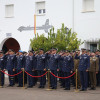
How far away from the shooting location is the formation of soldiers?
12.7m

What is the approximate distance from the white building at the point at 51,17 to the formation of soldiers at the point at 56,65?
19.4 feet

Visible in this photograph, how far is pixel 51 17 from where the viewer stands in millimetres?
21578

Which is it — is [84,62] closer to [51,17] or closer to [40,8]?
[51,17]

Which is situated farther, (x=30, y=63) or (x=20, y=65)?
(x=20, y=65)

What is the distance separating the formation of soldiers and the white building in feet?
19.4

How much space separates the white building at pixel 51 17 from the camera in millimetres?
19812

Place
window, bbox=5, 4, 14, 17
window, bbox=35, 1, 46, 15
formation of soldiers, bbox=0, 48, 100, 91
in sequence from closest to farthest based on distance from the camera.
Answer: formation of soldiers, bbox=0, 48, 100, 91, window, bbox=35, 1, 46, 15, window, bbox=5, 4, 14, 17

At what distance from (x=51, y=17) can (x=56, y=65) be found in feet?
29.4

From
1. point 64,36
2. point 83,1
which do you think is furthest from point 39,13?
point 64,36

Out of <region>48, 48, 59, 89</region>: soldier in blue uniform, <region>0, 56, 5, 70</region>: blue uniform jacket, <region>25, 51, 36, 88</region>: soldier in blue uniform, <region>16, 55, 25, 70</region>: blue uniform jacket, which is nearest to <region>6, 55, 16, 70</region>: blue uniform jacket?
<region>16, 55, 25, 70</region>: blue uniform jacket

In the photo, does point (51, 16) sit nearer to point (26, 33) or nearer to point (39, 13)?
point (39, 13)

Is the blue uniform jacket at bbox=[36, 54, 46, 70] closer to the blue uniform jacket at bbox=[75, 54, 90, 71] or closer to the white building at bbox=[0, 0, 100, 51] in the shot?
the blue uniform jacket at bbox=[75, 54, 90, 71]

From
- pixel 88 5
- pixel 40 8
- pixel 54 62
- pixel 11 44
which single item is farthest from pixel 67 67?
pixel 11 44

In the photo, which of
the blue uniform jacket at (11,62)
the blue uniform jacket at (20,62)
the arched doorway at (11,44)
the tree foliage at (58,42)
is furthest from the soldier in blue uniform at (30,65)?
the arched doorway at (11,44)
